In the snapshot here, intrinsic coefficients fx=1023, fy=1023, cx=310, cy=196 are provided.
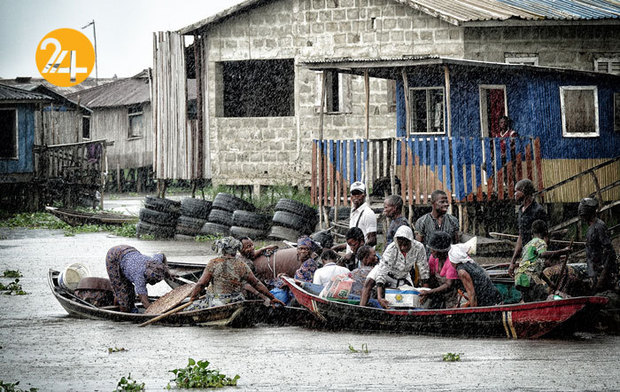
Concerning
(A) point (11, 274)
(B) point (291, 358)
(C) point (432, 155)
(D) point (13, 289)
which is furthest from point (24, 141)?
(B) point (291, 358)

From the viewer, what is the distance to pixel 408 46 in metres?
23.6

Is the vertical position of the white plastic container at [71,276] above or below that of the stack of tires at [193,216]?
below

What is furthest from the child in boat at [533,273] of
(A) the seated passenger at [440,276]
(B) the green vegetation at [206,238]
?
(B) the green vegetation at [206,238]

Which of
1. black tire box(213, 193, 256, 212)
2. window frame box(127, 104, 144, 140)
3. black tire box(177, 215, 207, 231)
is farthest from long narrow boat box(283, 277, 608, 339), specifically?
window frame box(127, 104, 144, 140)

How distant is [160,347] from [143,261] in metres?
2.00

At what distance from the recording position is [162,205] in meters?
23.9

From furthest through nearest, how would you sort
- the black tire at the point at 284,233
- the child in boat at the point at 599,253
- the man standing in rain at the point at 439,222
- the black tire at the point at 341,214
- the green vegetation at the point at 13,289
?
1. the black tire at the point at 284,233
2. the black tire at the point at 341,214
3. the green vegetation at the point at 13,289
4. the man standing in rain at the point at 439,222
5. the child in boat at the point at 599,253

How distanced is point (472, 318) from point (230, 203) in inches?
508

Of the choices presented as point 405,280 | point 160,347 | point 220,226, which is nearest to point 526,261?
point 405,280

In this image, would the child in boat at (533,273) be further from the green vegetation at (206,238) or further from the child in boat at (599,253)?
the green vegetation at (206,238)

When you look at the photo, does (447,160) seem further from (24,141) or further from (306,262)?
(24,141)

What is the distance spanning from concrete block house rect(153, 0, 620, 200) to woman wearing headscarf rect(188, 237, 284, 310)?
10.1m

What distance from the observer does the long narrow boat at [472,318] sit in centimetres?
1045

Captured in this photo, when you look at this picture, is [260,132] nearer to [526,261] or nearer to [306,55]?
[306,55]
